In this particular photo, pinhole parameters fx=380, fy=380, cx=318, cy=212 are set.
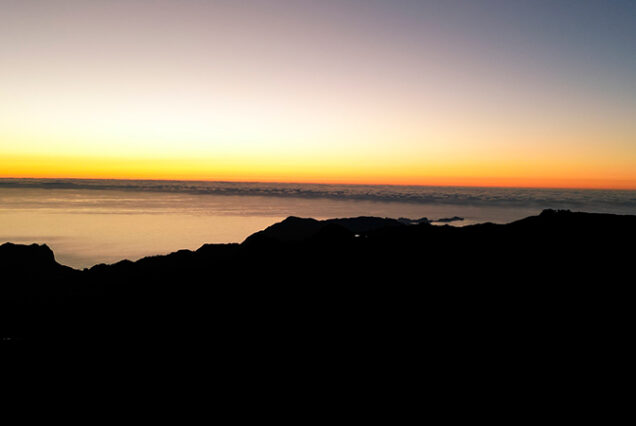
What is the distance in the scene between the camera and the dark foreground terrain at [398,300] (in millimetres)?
14359

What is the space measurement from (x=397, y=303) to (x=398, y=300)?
0.75ft

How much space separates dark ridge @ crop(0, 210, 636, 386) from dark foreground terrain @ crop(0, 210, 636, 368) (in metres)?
0.06

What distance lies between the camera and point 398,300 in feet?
58.2

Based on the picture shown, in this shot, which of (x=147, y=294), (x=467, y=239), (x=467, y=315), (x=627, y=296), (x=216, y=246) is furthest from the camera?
(x=216, y=246)

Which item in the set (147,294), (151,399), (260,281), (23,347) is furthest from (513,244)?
(23,347)

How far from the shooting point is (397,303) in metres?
17.6

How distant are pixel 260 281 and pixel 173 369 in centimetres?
685

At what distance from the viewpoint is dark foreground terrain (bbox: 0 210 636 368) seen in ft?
47.1

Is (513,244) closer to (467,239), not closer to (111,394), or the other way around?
(467,239)

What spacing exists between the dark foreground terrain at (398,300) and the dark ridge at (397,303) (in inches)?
2.4

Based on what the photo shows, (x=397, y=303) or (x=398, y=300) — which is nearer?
(x=397, y=303)

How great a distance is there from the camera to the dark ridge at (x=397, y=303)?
46.6 ft

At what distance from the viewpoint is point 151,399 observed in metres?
15.5

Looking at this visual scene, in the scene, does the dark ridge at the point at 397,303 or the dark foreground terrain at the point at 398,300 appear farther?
the dark foreground terrain at the point at 398,300
